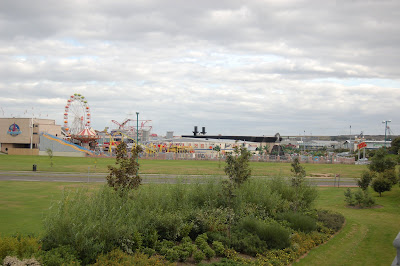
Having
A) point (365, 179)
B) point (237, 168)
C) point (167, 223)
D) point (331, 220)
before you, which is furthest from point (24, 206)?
point (365, 179)

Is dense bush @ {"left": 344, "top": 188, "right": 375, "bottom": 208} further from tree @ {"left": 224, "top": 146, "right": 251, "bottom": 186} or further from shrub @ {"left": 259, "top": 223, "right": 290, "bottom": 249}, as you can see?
shrub @ {"left": 259, "top": 223, "right": 290, "bottom": 249}

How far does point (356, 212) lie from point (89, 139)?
270 ft

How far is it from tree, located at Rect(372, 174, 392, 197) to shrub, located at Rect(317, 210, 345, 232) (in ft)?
34.7

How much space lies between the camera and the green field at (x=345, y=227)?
40.2 feet

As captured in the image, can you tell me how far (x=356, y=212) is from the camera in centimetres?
2106

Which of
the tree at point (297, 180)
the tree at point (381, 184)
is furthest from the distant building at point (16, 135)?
the tree at point (297, 180)

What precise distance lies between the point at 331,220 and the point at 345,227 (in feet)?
2.83

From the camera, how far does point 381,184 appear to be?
26.2 meters

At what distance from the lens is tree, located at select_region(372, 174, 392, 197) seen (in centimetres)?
2608

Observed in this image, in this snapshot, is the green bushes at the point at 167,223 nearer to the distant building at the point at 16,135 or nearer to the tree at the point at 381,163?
the tree at the point at 381,163

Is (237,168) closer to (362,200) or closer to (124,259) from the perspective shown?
(124,259)

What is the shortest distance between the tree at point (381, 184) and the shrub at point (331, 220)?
1059cm

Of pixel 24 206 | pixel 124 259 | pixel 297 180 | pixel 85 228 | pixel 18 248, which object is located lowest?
pixel 24 206

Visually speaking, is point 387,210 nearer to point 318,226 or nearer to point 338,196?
point 338,196
